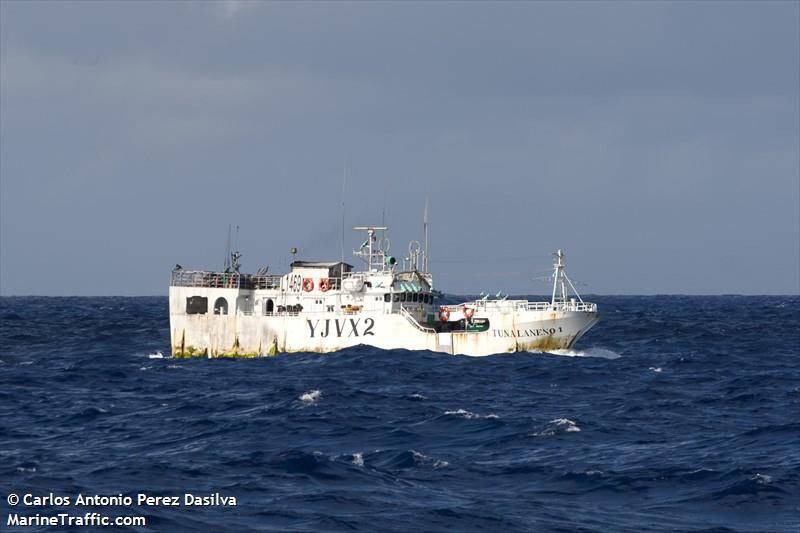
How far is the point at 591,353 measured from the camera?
7700 cm

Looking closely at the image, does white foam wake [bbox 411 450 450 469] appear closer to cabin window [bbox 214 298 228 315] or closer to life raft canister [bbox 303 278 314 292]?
life raft canister [bbox 303 278 314 292]

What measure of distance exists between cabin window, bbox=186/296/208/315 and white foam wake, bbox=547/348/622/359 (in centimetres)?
2378

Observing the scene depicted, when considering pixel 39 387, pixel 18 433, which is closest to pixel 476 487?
pixel 18 433

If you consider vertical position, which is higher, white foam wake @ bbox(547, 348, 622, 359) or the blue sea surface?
white foam wake @ bbox(547, 348, 622, 359)

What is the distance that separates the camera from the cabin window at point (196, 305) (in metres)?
77.4

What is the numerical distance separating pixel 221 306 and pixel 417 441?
39229 millimetres

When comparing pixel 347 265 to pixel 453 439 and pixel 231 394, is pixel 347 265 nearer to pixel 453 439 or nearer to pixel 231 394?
pixel 231 394

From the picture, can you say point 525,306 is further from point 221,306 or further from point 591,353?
point 221,306

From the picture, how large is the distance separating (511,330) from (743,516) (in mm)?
42026

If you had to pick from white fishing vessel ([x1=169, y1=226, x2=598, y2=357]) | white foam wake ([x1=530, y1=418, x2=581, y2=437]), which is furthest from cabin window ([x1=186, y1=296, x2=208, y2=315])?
white foam wake ([x1=530, y1=418, x2=581, y2=437])

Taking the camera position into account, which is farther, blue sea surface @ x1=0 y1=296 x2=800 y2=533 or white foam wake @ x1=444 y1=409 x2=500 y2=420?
white foam wake @ x1=444 y1=409 x2=500 y2=420

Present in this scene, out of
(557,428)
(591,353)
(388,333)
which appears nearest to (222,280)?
(388,333)

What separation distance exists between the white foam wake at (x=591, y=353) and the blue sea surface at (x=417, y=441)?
10.3ft

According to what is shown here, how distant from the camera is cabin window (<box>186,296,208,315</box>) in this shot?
254 feet
